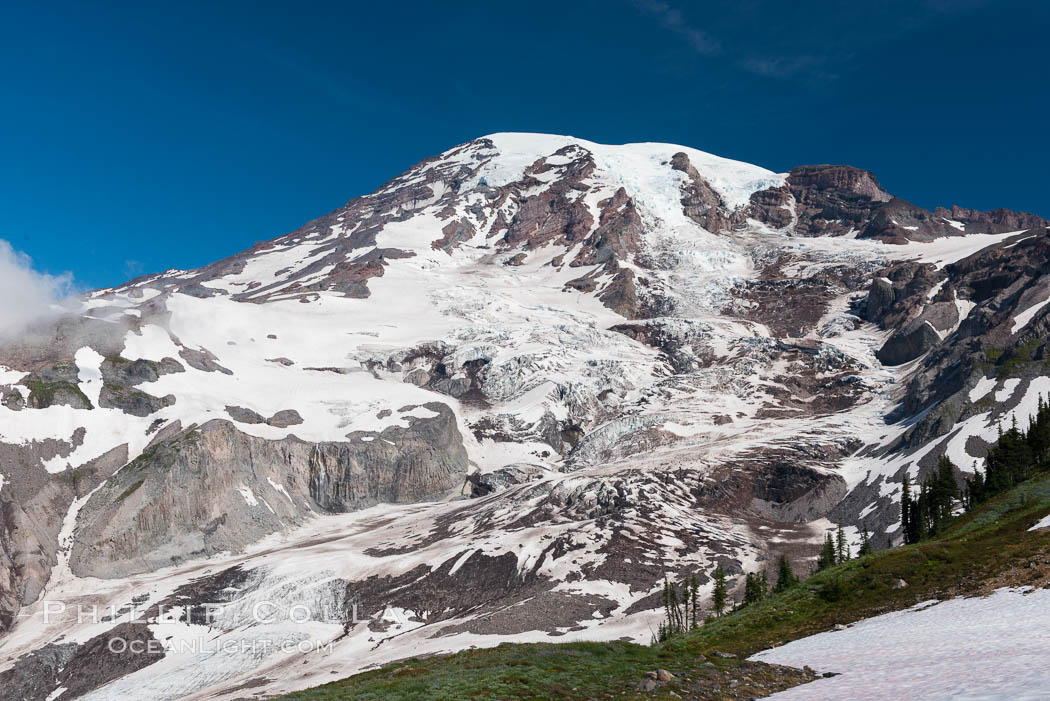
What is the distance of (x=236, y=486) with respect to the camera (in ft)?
440

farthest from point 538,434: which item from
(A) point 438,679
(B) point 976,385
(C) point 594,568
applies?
(A) point 438,679

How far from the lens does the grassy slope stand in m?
27.4

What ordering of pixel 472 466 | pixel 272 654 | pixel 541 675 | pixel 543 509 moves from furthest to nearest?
pixel 472 466
pixel 543 509
pixel 272 654
pixel 541 675

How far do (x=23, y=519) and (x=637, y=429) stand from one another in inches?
4340

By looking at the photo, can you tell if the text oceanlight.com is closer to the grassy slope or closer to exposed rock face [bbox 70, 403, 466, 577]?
exposed rock face [bbox 70, 403, 466, 577]

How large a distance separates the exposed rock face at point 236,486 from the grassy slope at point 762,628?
304 feet

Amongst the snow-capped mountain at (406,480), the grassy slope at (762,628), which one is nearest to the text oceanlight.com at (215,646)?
the snow-capped mountain at (406,480)

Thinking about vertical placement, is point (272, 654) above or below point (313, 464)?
below

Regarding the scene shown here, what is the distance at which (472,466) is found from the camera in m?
160

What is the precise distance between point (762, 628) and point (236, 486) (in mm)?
115197

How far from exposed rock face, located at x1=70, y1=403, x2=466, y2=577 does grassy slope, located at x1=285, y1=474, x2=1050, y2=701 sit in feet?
304

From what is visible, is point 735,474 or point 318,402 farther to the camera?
point 318,402

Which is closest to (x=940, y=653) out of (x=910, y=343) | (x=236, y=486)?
(x=236, y=486)

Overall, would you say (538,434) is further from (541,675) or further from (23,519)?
(541,675)
